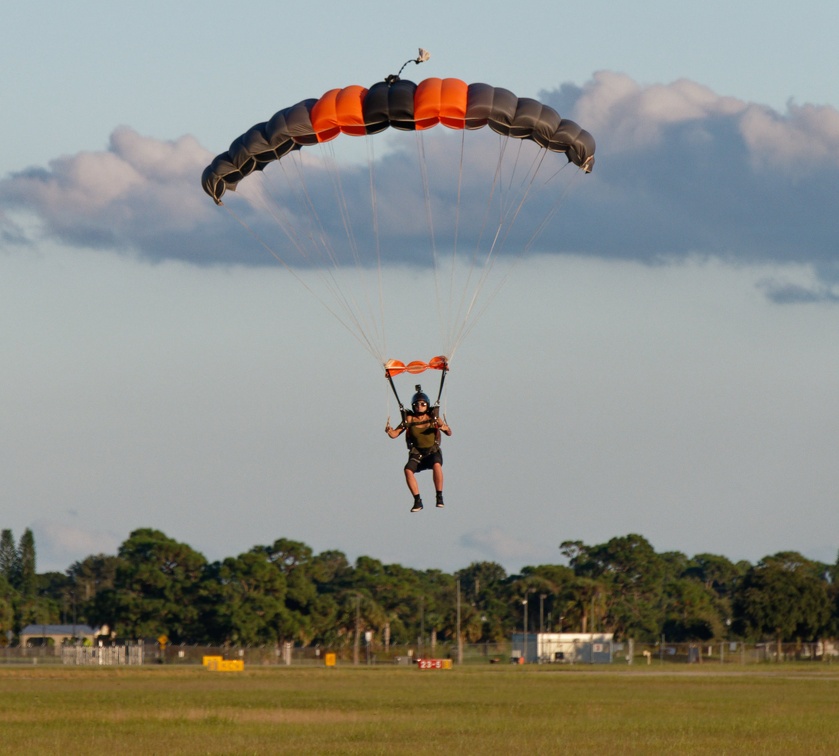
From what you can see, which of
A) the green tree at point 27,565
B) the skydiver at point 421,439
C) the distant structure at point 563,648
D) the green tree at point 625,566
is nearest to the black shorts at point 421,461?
the skydiver at point 421,439

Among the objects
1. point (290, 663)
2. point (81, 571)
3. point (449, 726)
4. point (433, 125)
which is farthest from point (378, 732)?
point (81, 571)

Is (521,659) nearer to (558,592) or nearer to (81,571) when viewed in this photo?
(558,592)

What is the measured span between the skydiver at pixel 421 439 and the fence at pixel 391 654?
6191 cm

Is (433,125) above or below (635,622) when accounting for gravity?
above

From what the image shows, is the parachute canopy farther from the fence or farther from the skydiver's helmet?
the fence

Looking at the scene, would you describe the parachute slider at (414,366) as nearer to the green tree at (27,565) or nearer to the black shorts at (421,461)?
the black shorts at (421,461)

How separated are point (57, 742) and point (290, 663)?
213 ft

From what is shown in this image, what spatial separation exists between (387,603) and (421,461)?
4169 inches

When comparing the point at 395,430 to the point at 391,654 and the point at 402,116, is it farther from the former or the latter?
the point at 391,654

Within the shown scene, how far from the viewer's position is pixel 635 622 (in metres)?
124

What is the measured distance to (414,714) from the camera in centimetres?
4094

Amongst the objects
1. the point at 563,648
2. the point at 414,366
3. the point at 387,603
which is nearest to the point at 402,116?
the point at 414,366

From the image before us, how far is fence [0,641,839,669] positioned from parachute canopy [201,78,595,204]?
61266 millimetres

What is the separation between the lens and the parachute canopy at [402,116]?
2597cm
